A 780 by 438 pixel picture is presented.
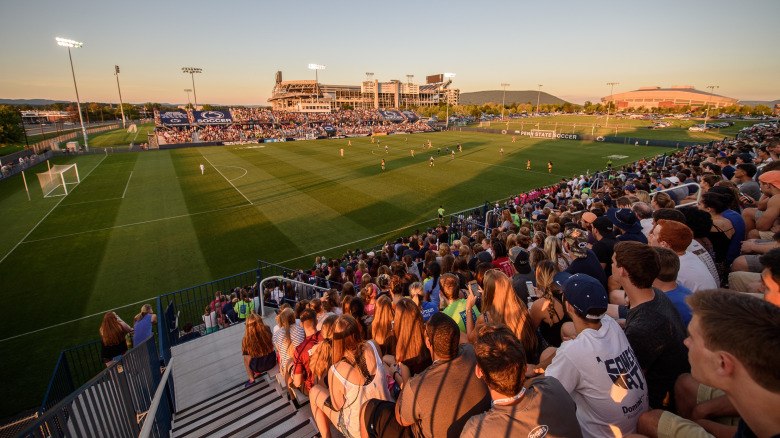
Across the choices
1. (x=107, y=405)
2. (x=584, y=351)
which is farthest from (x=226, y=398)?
(x=584, y=351)

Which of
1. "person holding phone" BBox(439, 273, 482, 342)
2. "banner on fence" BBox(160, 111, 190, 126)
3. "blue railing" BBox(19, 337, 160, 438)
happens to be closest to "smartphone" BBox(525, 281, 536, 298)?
"person holding phone" BBox(439, 273, 482, 342)

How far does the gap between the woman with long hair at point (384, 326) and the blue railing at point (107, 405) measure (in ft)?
9.65

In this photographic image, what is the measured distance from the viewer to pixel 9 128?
177 feet

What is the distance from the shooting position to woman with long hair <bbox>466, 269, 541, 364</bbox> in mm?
4027

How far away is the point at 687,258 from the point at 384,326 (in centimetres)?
377

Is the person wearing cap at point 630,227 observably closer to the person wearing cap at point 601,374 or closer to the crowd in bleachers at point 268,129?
the person wearing cap at point 601,374

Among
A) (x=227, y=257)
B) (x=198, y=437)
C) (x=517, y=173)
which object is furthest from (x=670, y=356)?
(x=517, y=173)

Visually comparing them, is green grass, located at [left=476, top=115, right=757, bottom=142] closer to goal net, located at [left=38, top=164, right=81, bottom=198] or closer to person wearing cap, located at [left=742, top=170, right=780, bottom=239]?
person wearing cap, located at [left=742, top=170, right=780, bottom=239]

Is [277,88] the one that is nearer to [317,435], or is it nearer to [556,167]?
[556,167]

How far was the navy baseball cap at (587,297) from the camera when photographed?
2.94 m

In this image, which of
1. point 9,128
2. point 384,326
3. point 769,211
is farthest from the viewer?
point 9,128

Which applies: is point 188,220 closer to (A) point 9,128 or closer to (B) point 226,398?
(B) point 226,398

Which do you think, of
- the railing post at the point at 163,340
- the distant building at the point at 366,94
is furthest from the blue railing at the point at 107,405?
the distant building at the point at 366,94

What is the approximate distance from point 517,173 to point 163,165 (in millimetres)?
40766
